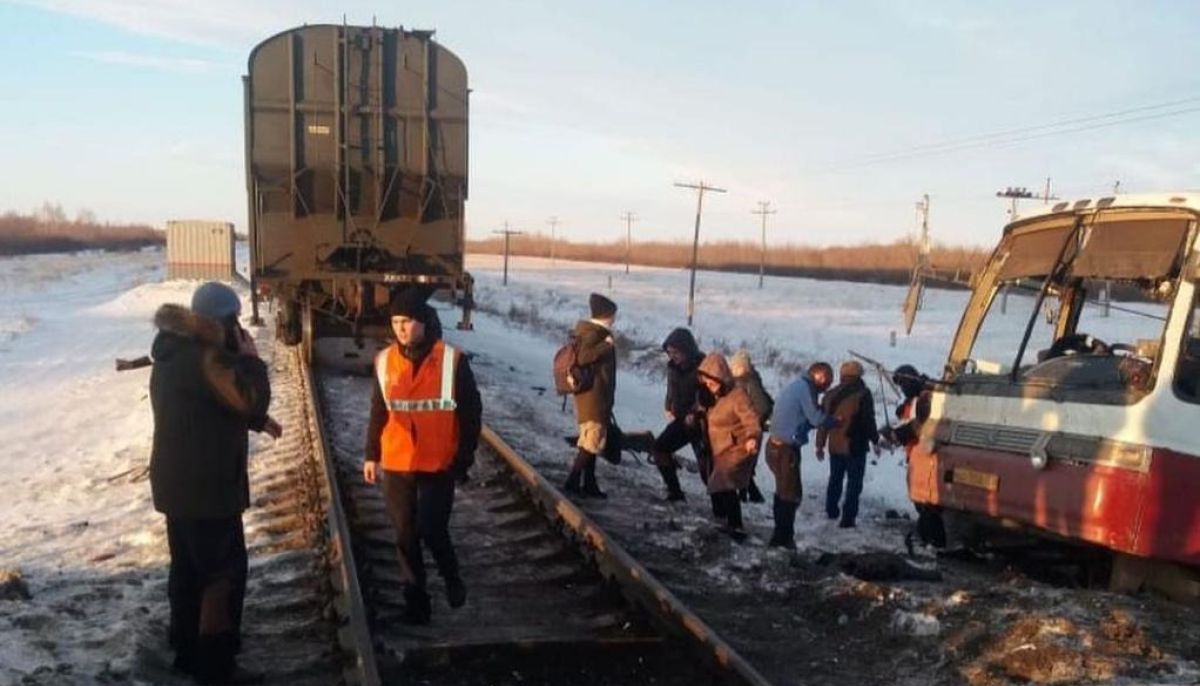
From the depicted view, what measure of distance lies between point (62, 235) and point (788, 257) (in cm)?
7525

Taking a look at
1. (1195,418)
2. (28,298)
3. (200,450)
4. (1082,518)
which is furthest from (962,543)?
(28,298)

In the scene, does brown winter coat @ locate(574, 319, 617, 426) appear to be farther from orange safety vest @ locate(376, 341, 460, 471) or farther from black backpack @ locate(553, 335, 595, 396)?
orange safety vest @ locate(376, 341, 460, 471)

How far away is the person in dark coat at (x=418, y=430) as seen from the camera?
5766 millimetres

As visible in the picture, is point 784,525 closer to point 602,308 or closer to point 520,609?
point 602,308

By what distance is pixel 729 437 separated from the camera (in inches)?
338

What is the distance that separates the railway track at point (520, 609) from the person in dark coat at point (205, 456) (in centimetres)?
59

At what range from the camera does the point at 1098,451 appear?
20.5ft

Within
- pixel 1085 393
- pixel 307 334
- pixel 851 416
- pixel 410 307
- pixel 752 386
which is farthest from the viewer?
pixel 307 334

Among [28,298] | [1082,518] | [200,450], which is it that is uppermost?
[200,450]

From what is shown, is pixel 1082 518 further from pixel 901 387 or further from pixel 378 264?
pixel 378 264

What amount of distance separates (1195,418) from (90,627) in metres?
5.67

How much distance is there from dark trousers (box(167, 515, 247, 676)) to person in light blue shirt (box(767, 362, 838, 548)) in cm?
426

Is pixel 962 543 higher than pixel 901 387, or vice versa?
pixel 901 387

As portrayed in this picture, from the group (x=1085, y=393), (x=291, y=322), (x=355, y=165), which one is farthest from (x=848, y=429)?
(x=291, y=322)
